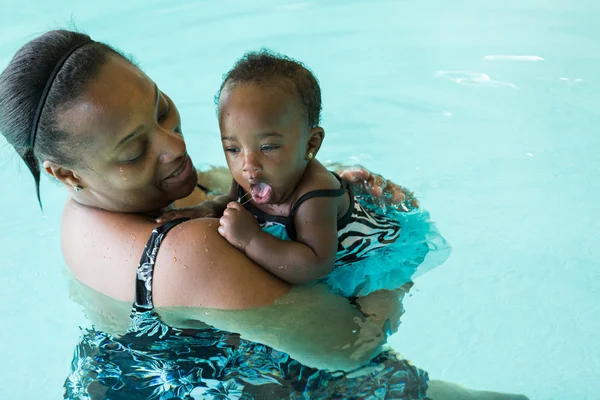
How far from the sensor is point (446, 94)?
188 inches

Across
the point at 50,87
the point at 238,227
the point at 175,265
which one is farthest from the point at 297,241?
the point at 50,87

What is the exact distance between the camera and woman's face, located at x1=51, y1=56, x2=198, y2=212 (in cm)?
200

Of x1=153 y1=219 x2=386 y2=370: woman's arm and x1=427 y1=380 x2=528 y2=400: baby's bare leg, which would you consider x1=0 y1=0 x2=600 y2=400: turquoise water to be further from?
x1=153 y1=219 x2=386 y2=370: woman's arm

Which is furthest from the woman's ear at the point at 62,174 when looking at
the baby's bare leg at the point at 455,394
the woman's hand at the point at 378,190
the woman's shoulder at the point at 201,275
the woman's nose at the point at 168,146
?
the baby's bare leg at the point at 455,394

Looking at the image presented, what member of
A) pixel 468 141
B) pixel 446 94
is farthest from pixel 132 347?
pixel 446 94

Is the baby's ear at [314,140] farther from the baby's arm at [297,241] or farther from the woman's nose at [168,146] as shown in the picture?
the woman's nose at [168,146]

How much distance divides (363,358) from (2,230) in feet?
8.57

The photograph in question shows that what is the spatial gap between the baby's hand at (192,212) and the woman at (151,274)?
48mm

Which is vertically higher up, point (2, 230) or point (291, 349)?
point (291, 349)

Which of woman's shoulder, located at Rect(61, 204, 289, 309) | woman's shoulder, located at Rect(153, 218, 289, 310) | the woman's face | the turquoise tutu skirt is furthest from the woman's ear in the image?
the turquoise tutu skirt

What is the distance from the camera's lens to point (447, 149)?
13.9 ft

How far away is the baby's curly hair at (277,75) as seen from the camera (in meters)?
2.24

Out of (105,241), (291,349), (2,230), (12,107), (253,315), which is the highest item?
(12,107)

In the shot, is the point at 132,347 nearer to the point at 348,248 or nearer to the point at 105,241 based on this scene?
the point at 105,241
